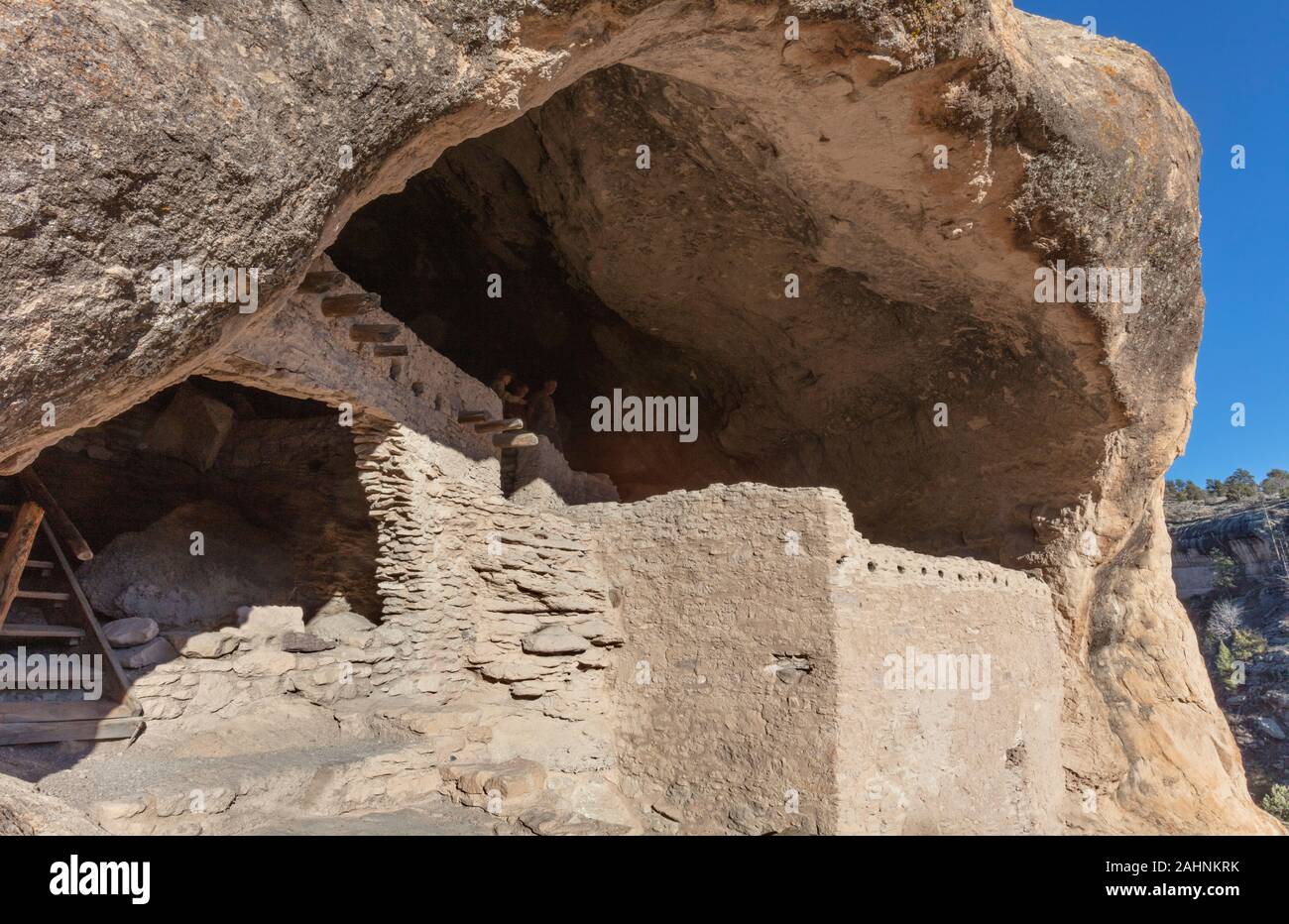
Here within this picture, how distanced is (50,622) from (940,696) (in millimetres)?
6303

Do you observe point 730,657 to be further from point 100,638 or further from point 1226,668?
point 1226,668

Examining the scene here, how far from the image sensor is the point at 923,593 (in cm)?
717

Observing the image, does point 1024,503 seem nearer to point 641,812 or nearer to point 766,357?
point 766,357

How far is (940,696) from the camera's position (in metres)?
7.21

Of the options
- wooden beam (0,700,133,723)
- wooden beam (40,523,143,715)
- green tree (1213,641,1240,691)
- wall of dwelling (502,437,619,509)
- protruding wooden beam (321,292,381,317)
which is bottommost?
green tree (1213,641,1240,691)

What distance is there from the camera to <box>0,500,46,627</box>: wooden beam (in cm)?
579

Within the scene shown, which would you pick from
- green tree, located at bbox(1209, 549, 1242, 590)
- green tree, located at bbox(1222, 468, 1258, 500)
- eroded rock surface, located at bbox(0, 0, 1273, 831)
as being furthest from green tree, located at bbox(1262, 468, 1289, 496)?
eroded rock surface, located at bbox(0, 0, 1273, 831)

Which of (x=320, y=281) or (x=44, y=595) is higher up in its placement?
(x=320, y=281)

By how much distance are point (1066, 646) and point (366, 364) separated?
26.0ft

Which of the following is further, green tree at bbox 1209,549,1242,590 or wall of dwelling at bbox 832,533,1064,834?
green tree at bbox 1209,549,1242,590

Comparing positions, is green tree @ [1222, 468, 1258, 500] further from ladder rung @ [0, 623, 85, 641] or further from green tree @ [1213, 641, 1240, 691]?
ladder rung @ [0, 623, 85, 641]

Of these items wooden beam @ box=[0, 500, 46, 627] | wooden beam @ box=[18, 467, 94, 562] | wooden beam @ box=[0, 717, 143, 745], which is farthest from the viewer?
wooden beam @ box=[18, 467, 94, 562]

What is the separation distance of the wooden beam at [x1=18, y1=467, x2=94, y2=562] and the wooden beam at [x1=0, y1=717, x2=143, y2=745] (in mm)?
1635

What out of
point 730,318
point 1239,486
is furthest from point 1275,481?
point 730,318
